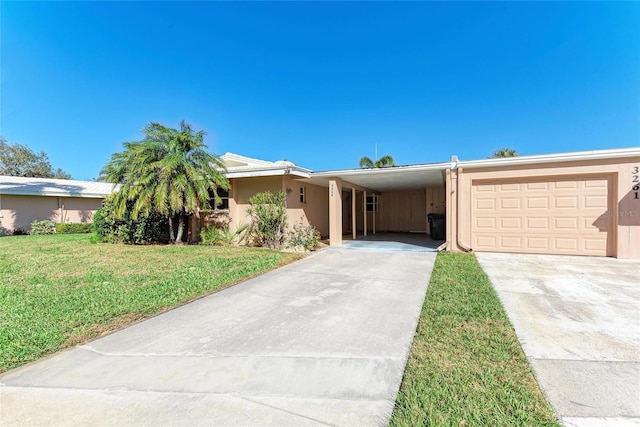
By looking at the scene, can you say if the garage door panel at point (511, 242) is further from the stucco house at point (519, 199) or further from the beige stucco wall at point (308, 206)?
the beige stucco wall at point (308, 206)

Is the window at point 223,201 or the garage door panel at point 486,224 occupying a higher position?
the window at point 223,201

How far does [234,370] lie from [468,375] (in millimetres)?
2133

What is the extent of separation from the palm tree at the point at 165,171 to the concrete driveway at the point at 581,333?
9.26 m

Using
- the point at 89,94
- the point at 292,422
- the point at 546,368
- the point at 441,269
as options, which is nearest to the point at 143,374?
the point at 292,422

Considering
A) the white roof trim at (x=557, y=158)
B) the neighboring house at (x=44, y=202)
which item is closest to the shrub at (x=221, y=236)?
the neighboring house at (x=44, y=202)

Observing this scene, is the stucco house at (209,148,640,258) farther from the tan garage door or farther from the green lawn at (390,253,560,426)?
the green lawn at (390,253,560,426)

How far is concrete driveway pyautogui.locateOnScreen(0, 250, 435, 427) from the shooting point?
2.03 m

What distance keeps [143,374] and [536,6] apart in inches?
559

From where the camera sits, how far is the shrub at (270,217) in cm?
977

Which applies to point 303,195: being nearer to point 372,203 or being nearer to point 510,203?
point 372,203

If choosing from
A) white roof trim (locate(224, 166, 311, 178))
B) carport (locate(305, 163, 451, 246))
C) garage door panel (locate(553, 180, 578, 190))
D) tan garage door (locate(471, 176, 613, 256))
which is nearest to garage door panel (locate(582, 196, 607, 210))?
tan garage door (locate(471, 176, 613, 256))

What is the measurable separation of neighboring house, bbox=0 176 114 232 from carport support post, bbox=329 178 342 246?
1210cm

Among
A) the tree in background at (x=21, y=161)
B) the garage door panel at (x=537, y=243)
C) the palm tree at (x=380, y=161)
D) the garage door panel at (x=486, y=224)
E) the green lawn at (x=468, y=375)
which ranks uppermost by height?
the tree in background at (x=21, y=161)

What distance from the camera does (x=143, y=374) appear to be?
2.56 meters
